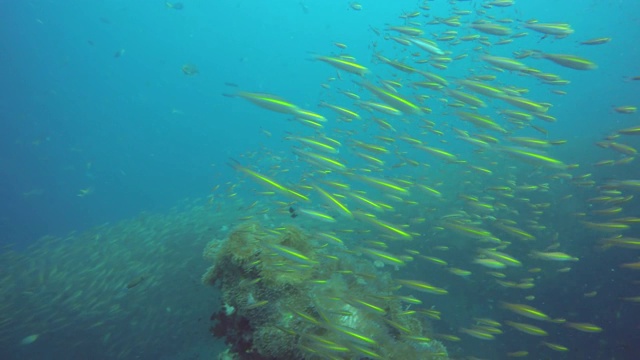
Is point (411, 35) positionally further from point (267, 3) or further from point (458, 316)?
point (267, 3)

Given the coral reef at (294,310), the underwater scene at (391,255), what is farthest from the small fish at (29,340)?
the coral reef at (294,310)

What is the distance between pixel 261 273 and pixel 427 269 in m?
6.74

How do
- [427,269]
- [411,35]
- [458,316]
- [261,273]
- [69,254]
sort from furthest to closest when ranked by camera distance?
[69,254] → [427,269] → [458,316] → [411,35] → [261,273]

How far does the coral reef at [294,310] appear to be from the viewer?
11.9ft

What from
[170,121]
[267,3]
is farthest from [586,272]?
[267,3]

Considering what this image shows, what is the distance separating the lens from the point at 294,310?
3867 millimetres

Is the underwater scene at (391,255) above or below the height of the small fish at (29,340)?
above

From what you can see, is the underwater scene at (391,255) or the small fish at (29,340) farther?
the small fish at (29,340)

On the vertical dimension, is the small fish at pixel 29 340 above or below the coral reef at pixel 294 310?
below

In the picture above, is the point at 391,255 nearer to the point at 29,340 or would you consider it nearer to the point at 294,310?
the point at 294,310

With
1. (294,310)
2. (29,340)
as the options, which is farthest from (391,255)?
(29,340)

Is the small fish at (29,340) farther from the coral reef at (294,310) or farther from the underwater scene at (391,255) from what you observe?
the coral reef at (294,310)

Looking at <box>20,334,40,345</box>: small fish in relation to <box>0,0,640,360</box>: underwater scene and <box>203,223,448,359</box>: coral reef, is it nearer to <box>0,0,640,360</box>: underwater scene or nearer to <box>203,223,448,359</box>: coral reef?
<box>0,0,640,360</box>: underwater scene

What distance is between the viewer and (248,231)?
4895 mm
